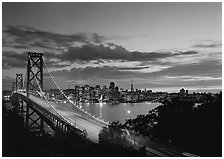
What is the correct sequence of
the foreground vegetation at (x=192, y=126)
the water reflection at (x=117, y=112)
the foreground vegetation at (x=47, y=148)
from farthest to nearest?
the water reflection at (x=117, y=112), the foreground vegetation at (x=192, y=126), the foreground vegetation at (x=47, y=148)

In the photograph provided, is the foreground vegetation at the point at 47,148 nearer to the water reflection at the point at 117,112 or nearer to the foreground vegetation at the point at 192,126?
the foreground vegetation at the point at 192,126

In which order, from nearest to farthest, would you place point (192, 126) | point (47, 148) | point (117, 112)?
point (47, 148) < point (192, 126) < point (117, 112)

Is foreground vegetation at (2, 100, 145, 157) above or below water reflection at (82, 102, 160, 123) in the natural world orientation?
above

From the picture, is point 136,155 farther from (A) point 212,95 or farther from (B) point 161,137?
(A) point 212,95

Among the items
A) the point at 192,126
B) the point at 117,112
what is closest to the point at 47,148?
the point at 192,126

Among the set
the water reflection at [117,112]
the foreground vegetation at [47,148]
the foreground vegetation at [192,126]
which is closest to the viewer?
the foreground vegetation at [47,148]

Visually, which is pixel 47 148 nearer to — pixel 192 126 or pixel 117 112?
pixel 192 126

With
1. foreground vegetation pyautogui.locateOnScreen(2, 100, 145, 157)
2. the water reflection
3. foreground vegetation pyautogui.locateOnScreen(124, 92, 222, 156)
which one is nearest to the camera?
foreground vegetation pyautogui.locateOnScreen(2, 100, 145, 157)

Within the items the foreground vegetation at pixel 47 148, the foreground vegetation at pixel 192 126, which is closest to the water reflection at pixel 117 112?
the foreground vegetation at pixel 192 126

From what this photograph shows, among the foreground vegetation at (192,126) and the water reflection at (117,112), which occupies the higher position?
the foreground vegetation at (192,126)

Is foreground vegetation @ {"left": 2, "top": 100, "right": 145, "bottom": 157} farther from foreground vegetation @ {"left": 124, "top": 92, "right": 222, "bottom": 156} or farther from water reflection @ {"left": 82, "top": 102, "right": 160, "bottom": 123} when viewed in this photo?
water reflection @ {"left": 82, "top": 102, "right": 160, "bottom": 123}

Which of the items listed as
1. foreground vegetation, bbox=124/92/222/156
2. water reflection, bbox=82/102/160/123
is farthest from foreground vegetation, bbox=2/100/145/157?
water reflection, bbox=82/102/160/123

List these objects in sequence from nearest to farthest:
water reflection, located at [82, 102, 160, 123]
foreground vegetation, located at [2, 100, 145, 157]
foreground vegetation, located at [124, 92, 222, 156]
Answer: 1. foreground vegetation, located at [2, 100, 145, 157]
2. foreground vegetation, located at [124, 92, 222, 156]
3. water reflection, located at [82, 102, 160, 123]
